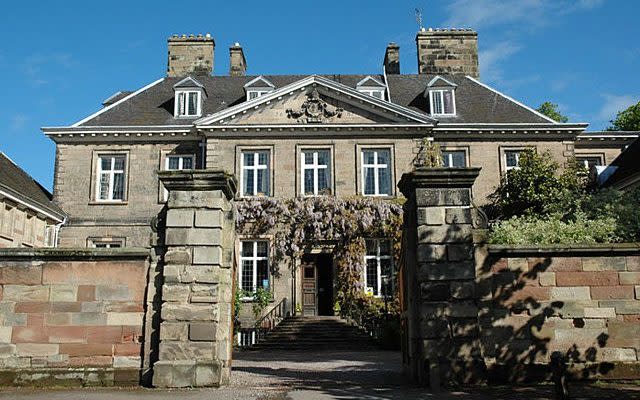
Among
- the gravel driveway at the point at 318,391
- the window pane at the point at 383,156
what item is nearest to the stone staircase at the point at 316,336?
the window pane at the point at 383,156

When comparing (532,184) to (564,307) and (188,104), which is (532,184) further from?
(188,104)

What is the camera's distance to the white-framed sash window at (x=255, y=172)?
2572 centimetres

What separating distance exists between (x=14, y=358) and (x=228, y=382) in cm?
325

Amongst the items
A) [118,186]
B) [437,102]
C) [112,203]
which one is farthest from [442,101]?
[112,203]

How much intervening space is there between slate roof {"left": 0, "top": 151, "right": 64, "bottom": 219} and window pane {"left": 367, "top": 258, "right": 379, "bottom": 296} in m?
13.2

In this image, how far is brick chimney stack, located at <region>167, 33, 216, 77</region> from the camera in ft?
106

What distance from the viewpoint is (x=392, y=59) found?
109 ft

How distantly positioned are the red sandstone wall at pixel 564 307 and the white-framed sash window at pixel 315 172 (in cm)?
1668

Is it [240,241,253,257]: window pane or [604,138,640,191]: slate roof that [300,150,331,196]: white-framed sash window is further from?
[604,138,640,191]: slate roof

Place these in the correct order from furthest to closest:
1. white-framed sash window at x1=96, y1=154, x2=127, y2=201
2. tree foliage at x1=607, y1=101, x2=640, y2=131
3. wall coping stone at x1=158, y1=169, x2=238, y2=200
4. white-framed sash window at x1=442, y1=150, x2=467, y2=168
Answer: tree foliage at x1=607, y1=101, x2=640, y2=131, white-framed sash window at x1=96, y1=154, x2=127, y2=201, white-framed sash window at x1=442, y1=150, x2=467, y2=168, wall coping stone at x1=158, y1=169, x2=238, y2=200

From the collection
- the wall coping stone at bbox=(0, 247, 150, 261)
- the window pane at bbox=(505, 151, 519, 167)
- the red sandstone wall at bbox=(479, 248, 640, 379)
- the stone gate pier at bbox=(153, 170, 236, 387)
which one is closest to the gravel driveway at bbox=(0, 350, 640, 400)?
the stone gate pier at bbox=(153, 170, 236, 387)

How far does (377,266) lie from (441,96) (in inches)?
343

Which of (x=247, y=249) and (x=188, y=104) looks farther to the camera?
(x=188, y=104)

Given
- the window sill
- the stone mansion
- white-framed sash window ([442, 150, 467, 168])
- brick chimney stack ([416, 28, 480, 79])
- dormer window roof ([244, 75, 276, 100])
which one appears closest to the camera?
the stone mansion
